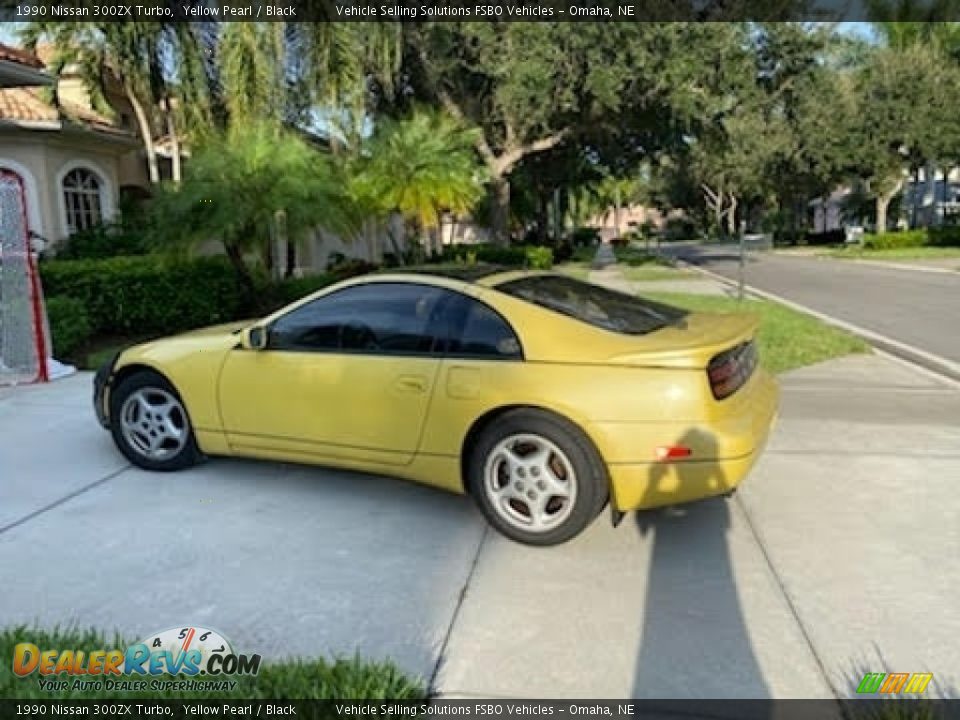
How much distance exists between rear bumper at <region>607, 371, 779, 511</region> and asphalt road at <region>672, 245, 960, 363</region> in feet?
20.4

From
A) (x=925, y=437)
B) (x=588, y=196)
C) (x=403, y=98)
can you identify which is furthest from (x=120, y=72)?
(x=588, y=196)

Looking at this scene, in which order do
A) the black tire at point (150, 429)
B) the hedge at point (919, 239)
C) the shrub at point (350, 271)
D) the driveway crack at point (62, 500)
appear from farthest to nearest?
the hedge at point (919, 239)
the shrub at point (350, 271)
the black tire at point (150, 429)
the driveway crack at point (62, 500)

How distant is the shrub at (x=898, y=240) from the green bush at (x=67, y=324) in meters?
34.3

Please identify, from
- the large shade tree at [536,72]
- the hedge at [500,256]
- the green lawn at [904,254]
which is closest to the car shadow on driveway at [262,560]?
the large shade tree at [536,72]

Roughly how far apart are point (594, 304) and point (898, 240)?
35.4 metres

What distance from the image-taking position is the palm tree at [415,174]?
14828 millimetres

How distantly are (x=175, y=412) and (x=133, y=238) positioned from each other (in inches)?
477

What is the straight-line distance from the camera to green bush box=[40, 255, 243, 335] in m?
10.2

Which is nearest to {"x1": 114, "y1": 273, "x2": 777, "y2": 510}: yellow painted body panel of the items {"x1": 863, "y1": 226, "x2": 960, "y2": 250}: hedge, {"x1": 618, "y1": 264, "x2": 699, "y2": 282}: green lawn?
{"x1": 618, "y1": 264, "x2": 699, "y2": 282}: green lawn

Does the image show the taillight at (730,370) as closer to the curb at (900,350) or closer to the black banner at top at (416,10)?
the curb at (900,350)

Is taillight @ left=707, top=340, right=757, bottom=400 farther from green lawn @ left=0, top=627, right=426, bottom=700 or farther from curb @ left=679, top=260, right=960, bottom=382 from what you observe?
curb @ left=679, top=260, right=960, bottom=382

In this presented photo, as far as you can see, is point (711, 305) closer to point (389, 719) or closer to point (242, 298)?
point (242, 298)

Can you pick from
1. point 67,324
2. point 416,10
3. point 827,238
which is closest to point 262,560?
point 67,324

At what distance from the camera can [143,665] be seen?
8.84 ft
